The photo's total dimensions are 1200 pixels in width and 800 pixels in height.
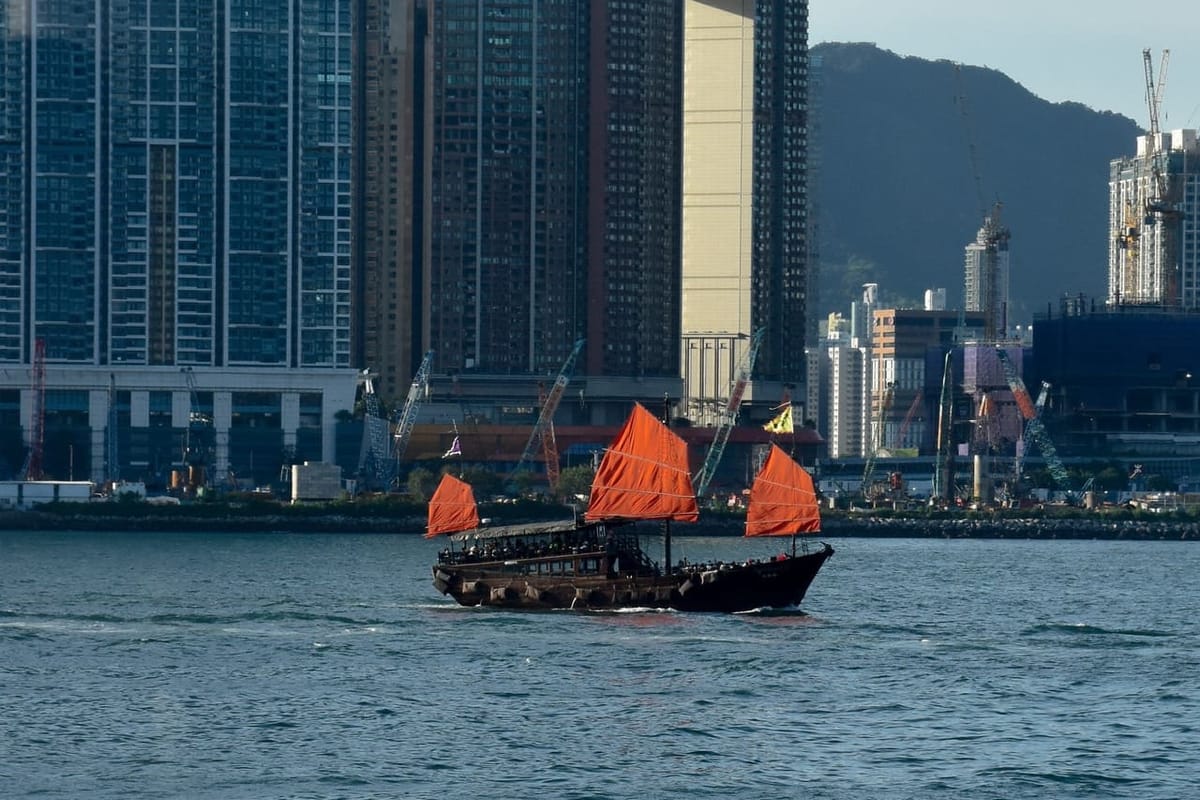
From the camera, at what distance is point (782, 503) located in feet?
401

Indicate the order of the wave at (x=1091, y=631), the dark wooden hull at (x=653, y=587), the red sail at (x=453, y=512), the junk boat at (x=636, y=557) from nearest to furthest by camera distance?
the wave at (x=1091, y=631), the dark wooden hull at (x=653, y=587), the junk boat at (x=636, y=557), the red sail at (x=453, y=512)

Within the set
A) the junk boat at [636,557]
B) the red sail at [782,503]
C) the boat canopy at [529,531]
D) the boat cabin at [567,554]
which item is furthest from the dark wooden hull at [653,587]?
the red sail at [782,503]

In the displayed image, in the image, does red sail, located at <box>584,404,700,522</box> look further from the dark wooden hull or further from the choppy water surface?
the choppy water surface

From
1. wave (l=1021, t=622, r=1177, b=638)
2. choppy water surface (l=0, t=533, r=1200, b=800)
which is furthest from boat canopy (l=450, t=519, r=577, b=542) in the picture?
wave (l=1021, t=622, r=1177, b=638)

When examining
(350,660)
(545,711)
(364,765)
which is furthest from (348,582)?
(364,765)

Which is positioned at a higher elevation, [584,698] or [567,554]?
[567,554]

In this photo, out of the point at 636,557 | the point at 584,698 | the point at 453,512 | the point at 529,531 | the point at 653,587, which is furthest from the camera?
the point at 453,512

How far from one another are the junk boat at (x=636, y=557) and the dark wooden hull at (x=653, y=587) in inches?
1.9

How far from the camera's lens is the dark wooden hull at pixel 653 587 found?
114250mm

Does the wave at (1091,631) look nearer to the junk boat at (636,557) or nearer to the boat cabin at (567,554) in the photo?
the junk boat at (636,557)

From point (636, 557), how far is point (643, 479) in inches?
181

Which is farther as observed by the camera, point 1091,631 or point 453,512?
point 453,512

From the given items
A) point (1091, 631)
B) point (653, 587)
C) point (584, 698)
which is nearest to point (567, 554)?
point (653, 587)

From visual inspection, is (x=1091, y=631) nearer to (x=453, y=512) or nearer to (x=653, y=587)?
(x=653, y=587)
